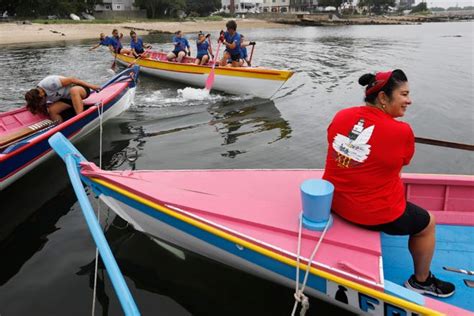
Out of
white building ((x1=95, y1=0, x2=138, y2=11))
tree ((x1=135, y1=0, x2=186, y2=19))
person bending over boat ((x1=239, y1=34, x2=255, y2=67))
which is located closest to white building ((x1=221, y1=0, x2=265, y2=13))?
white building ((x1=95, y1=0, x2=138, y2=11))

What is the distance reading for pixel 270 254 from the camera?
3.09 metres

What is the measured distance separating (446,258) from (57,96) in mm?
6865

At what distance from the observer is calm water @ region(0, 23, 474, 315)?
3910 millimetres

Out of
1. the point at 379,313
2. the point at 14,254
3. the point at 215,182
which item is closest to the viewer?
the point at 379,313

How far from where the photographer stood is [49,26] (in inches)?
1609

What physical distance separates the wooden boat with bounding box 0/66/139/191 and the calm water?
439 millimetres

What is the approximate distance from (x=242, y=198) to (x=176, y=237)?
0.80m

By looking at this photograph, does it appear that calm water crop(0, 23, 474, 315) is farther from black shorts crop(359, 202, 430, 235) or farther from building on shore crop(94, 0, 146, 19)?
building on shore crop(94, 0, 146, 19)

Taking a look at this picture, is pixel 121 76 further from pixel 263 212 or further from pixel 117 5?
pixel 117 5

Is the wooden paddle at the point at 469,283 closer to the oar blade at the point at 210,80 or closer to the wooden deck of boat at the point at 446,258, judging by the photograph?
the wooden deck of boat at the point at 446,258

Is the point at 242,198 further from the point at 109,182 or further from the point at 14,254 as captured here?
the point at 14,254

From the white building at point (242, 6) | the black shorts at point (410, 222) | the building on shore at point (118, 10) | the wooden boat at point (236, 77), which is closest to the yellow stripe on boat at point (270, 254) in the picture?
the black shorts at point (410, 222)

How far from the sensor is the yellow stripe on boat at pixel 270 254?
8.58ft

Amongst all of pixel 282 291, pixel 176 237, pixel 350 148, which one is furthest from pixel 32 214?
pixel 350 148
